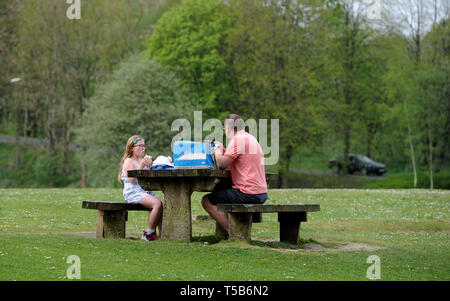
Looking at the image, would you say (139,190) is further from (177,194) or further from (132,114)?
(132,114)

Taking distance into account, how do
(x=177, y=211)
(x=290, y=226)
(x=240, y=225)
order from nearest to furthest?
(x=240, y=225), (x=177, y=211), (x=290, y=226)

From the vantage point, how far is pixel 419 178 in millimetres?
47562

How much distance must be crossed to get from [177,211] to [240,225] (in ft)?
3.55

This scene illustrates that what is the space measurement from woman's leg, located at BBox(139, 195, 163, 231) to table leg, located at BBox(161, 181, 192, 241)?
0.26 metres

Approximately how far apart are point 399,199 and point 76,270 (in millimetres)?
18778

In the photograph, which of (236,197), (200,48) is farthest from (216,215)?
(200,48)

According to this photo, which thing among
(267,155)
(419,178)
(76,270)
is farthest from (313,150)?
(76,270)

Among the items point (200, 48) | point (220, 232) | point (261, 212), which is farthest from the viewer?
point (200, 48)

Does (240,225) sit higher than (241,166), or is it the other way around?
(241,166)

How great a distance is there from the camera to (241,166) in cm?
1060

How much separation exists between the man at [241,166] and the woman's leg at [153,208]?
39.8 inches

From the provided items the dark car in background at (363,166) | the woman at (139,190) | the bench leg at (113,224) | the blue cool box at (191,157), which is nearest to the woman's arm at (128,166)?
the woman at (139,190)

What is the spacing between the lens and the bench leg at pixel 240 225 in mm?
10391

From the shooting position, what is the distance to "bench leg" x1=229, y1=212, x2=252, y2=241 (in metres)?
10.4
